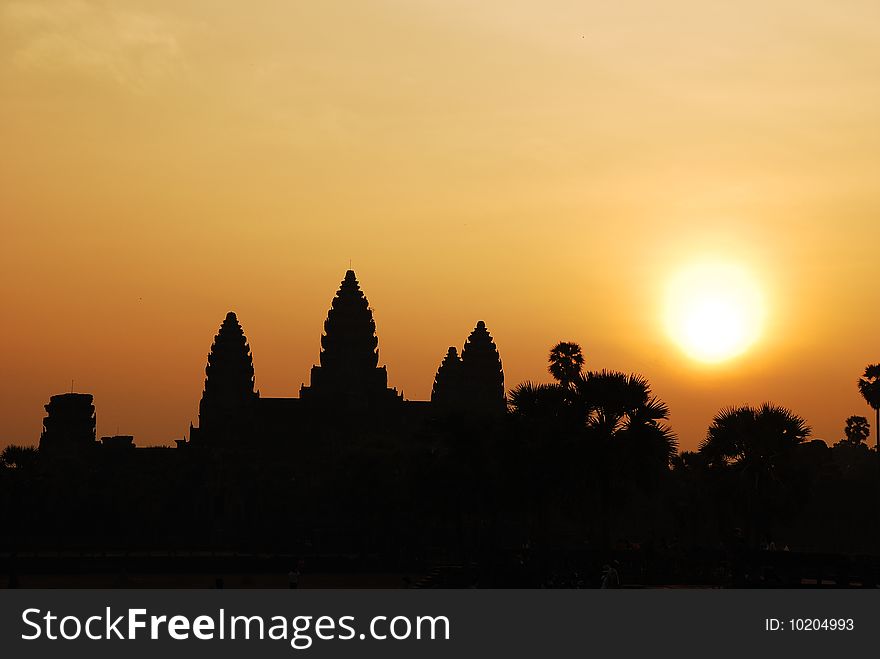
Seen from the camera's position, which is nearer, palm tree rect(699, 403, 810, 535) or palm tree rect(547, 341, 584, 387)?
palm tree rect(699, 403, 810, 535)

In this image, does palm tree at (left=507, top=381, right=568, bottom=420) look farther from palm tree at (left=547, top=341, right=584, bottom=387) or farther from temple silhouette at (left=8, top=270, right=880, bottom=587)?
palm tree at (left=547, top=341, right=584, bottom=387)

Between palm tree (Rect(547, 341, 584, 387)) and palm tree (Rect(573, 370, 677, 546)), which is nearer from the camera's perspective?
palm tree (Rect(573, 370, 677, 546))

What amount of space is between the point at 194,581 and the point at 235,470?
79.9 meters

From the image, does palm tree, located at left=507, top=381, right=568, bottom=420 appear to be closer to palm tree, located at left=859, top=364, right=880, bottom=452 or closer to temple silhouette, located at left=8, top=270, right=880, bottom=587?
temple silhouette, located at left=8, top=270, right=880, bottom=587

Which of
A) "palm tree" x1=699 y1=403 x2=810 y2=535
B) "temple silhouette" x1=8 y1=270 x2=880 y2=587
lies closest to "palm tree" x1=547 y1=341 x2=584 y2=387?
"temple silhouette" x1=8 y1=270 x2=880 y2=587

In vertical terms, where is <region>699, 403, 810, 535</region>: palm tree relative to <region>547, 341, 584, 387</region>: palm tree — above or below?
below

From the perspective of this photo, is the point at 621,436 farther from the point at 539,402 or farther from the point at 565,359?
the point at 565,359

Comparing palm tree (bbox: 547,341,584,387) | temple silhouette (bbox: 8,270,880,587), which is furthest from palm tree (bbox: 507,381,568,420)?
palm tree (bbox: 547,341,584,387)

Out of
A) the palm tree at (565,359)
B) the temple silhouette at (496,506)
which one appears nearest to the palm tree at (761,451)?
the temple silhouette at (496,506)

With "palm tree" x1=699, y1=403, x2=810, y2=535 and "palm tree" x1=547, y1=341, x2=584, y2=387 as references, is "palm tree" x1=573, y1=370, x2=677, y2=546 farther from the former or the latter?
"palm tree" x1=547, y1=341, x2=584, y2=387

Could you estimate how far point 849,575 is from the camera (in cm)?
4684
